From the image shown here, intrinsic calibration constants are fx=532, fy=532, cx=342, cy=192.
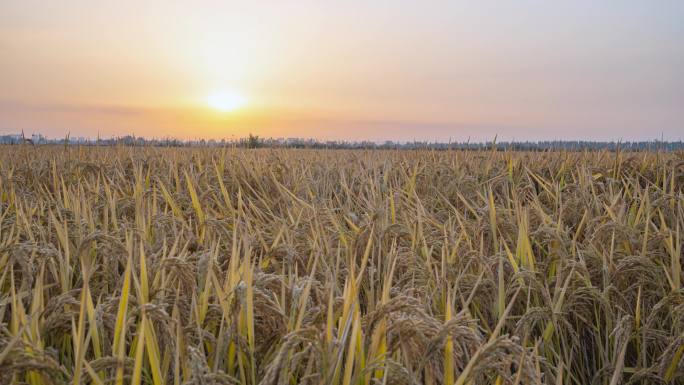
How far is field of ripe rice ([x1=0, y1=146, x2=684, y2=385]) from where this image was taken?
4.13 feet

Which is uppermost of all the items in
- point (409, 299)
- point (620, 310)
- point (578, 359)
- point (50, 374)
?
point (409, 299)

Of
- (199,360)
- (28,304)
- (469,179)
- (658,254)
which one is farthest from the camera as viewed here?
(469,179)

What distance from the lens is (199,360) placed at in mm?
1052

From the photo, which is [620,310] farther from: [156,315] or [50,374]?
[50,374]

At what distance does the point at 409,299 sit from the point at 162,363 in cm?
74

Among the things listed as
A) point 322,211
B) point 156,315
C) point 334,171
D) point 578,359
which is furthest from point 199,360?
point 334,171

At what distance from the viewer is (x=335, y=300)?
159cm

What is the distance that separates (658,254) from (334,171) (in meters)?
3.20

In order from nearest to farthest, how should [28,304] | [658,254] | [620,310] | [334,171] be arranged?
1. [28,304]
2. [620,310]
3. [658,254]
4. [334,171]

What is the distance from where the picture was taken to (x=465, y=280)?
2271mm

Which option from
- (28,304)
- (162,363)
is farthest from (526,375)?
(28,304)

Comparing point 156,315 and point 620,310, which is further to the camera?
point 620,310

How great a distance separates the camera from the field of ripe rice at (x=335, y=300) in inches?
49.6

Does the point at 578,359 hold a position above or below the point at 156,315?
below
